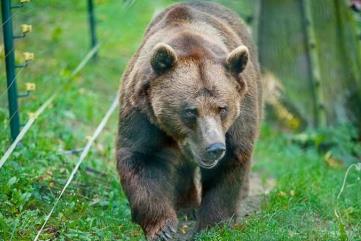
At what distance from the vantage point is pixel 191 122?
5.46 metres

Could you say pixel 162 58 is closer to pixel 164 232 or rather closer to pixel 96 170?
pixel 164 232

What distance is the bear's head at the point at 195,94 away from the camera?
5.38m

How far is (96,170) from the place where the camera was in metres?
7.24

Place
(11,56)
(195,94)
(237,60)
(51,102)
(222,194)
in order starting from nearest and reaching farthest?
1. (195,94)
2. (237,60)
3. (222,194)
4. (11,56)
5. (51,102)

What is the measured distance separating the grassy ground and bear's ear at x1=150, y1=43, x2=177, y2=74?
1.23 metres

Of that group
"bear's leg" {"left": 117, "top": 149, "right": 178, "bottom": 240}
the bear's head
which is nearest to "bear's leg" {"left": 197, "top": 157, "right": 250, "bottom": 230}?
"bear's leg" {"left": 117, "top": 149, "right": 178, "bottom": 240}

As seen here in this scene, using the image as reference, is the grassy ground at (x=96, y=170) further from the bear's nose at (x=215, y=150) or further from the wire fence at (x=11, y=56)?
the bear's nose at (x=215, y=150)

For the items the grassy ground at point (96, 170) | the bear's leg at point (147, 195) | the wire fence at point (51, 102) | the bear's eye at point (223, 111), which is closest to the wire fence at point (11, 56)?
the wire fence at point (51, 102)

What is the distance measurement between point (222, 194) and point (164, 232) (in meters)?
0.56

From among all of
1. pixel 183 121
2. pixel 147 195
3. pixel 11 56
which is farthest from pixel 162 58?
pixel 11 56

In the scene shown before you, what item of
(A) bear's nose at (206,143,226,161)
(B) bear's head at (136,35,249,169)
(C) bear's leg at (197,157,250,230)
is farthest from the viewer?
(C) bear's leg at (197,157,250,230)

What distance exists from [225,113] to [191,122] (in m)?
0.25

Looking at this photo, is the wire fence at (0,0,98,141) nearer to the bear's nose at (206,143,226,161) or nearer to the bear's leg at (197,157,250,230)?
the bear's leg at (197,157,250,230)

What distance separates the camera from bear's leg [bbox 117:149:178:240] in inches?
225
